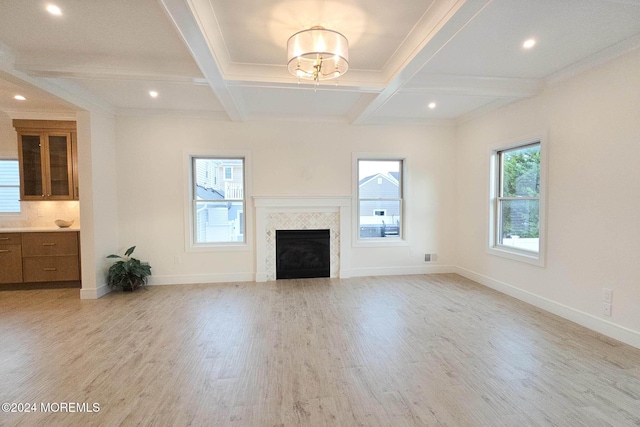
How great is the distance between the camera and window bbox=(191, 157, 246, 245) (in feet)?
15.8

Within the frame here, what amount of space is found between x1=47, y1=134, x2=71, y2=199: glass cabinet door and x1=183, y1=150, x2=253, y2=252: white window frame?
165cm

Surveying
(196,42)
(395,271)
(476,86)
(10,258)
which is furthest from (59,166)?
(476,86)

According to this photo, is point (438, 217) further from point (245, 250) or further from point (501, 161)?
point (245, 250)

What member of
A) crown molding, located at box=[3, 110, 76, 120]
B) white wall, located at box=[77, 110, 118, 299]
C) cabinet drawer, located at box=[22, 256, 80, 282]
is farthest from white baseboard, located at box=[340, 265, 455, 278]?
crown molding, located at box=[3, 110, 76, 120]

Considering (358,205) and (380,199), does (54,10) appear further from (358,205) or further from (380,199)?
(380,199)

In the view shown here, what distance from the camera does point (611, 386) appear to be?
2021mm

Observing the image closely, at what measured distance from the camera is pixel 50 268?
4.23 metres

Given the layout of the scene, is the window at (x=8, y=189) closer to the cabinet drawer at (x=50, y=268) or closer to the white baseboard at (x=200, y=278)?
the cabinet drawer at (x=50, y=268)

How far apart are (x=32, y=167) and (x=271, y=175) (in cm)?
353

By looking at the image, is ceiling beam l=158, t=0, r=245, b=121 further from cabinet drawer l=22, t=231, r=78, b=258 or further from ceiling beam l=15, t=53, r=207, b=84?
cabinet drawer l=22, t=231, r=78, b=258

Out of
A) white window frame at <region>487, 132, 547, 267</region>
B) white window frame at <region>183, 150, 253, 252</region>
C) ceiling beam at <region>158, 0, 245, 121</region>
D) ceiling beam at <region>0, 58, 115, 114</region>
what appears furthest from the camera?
white window frame at <region>183, 150, 253, 252</region>

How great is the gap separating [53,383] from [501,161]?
555cm

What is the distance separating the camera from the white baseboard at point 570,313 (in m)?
2.63

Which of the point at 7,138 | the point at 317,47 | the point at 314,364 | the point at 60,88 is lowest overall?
the point at 314,364
